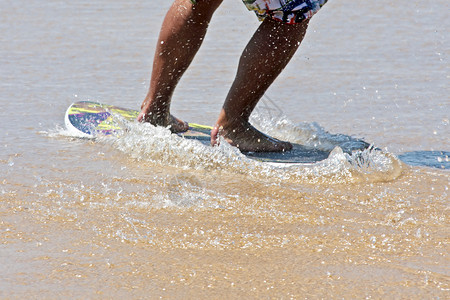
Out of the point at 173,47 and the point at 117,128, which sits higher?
the point at 173,47

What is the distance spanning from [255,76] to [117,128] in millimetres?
758

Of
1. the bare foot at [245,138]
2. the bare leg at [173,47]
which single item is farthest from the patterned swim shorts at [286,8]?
the bare foot at [245,138]

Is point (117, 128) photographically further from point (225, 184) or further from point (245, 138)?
point (225, 184)

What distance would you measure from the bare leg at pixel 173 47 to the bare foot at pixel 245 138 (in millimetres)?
290

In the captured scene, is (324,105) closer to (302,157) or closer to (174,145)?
(302,157)

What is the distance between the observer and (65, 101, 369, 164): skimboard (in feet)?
9.90

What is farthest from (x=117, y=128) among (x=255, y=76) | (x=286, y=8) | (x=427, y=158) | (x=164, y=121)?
(x=427, y=158)

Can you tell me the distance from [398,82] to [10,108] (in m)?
2.09

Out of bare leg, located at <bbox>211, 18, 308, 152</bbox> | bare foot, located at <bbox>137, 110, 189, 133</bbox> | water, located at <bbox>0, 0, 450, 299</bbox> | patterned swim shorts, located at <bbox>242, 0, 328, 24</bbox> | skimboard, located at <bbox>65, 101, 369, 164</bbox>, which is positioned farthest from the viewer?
bare foot, located at <bbox>137, 110, 189, 133</bbox>

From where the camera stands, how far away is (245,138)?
121 inches

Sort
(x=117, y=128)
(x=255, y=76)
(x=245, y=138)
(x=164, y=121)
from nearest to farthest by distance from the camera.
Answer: (x=255, y=76) → (x=245, y=138) → (x=164, y=121) → (x=117, y=128)

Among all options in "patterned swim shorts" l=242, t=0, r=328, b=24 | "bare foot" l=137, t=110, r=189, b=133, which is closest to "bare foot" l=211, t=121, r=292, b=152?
"bare foot" l=137, t=110, r=189, b=133

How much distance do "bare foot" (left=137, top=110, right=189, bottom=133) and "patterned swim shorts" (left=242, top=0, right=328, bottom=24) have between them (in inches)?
26.2

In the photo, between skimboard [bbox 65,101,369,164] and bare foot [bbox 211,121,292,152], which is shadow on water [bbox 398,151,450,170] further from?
bare foot [bbox 211,121,292,152]
